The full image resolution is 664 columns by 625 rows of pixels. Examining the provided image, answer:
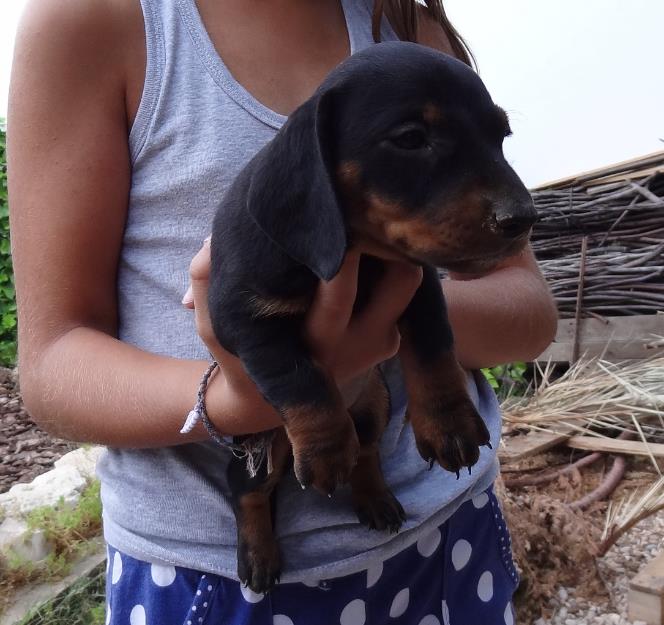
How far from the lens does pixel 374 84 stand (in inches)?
45.7

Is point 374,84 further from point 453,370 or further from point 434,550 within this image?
point 434,550

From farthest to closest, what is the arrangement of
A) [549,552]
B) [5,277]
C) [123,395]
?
[5,277]
[549,552]
[123,395]

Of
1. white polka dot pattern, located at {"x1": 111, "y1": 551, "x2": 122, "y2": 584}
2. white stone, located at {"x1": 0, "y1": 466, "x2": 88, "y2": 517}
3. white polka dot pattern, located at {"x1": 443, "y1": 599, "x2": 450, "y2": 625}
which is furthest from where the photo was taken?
white stone, located at {"x1": 0, "y1": 466, "x2": 88, "y2": 517}

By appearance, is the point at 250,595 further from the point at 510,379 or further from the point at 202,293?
the point at 510,379

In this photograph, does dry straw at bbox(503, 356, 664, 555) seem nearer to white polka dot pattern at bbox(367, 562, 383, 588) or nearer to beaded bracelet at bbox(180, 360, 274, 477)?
white polka dot pattern at bbox(367, 562, 383, 588)

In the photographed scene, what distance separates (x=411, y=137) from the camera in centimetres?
113

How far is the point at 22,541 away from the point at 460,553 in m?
2.18

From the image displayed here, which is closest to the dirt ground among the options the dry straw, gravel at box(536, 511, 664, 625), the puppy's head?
gravel at box(536, 511, 664, 625)

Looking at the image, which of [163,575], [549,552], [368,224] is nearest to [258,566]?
[163,575]

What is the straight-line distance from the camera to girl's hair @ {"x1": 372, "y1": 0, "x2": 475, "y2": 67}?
65.1 inches

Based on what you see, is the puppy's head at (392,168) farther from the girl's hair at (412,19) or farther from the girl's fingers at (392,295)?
the girl's hair at (412,19)

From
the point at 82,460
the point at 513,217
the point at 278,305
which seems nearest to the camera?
the point at 513,217

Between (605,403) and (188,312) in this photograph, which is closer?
(188,312)

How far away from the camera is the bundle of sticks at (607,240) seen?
4.38 metres
